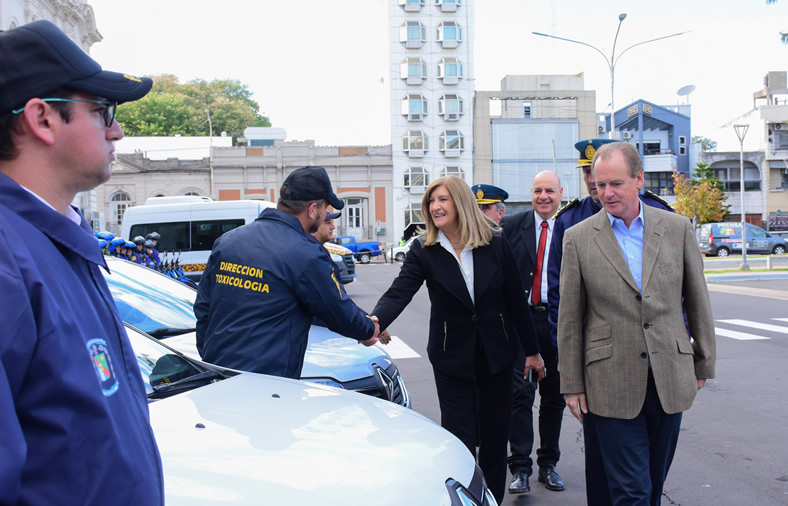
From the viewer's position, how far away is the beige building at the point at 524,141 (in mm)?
50844

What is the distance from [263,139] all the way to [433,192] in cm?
4829

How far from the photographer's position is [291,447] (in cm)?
216

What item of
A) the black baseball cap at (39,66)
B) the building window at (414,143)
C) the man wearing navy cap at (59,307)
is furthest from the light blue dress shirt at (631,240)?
the building window at (414,143)

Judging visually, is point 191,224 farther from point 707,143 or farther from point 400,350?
point 707,143

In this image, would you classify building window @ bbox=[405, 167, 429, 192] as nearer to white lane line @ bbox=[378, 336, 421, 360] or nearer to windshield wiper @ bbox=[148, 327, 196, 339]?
white lane line @ bbox=[378, 336, 421, 360]

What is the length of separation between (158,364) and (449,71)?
50.8 meters

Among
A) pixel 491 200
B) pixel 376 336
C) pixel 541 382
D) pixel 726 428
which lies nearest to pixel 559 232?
pixel 541 382

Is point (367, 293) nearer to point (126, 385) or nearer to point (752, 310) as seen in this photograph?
point (752, 310)

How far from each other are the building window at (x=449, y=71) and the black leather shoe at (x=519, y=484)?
49.0 meters

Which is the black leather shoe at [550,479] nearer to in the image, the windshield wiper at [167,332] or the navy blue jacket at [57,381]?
the windshield wiper at [167,332]

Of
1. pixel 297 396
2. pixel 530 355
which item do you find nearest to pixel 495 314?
pixel 530 355

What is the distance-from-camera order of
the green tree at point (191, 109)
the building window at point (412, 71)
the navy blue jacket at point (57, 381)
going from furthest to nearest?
the green tree at point (191, 109), the building window at point (412, 71), the navy blue jacket at point (57, 381)

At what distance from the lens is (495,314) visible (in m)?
3.88

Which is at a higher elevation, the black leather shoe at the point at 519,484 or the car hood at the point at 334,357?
the car hood at the point at 334,357
